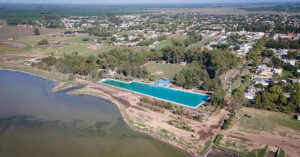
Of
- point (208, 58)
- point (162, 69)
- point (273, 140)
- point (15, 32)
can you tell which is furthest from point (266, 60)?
point (15, 32)

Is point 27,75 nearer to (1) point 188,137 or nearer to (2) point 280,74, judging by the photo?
(1) point 188,137

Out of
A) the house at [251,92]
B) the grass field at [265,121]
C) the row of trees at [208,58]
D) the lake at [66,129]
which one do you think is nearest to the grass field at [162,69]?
the row of trees at [208,58]

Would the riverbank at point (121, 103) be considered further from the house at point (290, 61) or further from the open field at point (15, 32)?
the open field at point (15, 32)

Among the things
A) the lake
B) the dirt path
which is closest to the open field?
the lake

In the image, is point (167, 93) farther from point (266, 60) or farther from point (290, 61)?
point (290, 61)

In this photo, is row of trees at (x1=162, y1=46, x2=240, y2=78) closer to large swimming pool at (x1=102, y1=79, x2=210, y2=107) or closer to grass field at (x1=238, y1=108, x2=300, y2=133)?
large swimming pool at (x1=102, y1=79, x2=210, y2=107)

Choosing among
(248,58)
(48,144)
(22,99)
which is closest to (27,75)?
(22,99)

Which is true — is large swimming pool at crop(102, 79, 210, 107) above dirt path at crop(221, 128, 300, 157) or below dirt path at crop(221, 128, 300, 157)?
above
